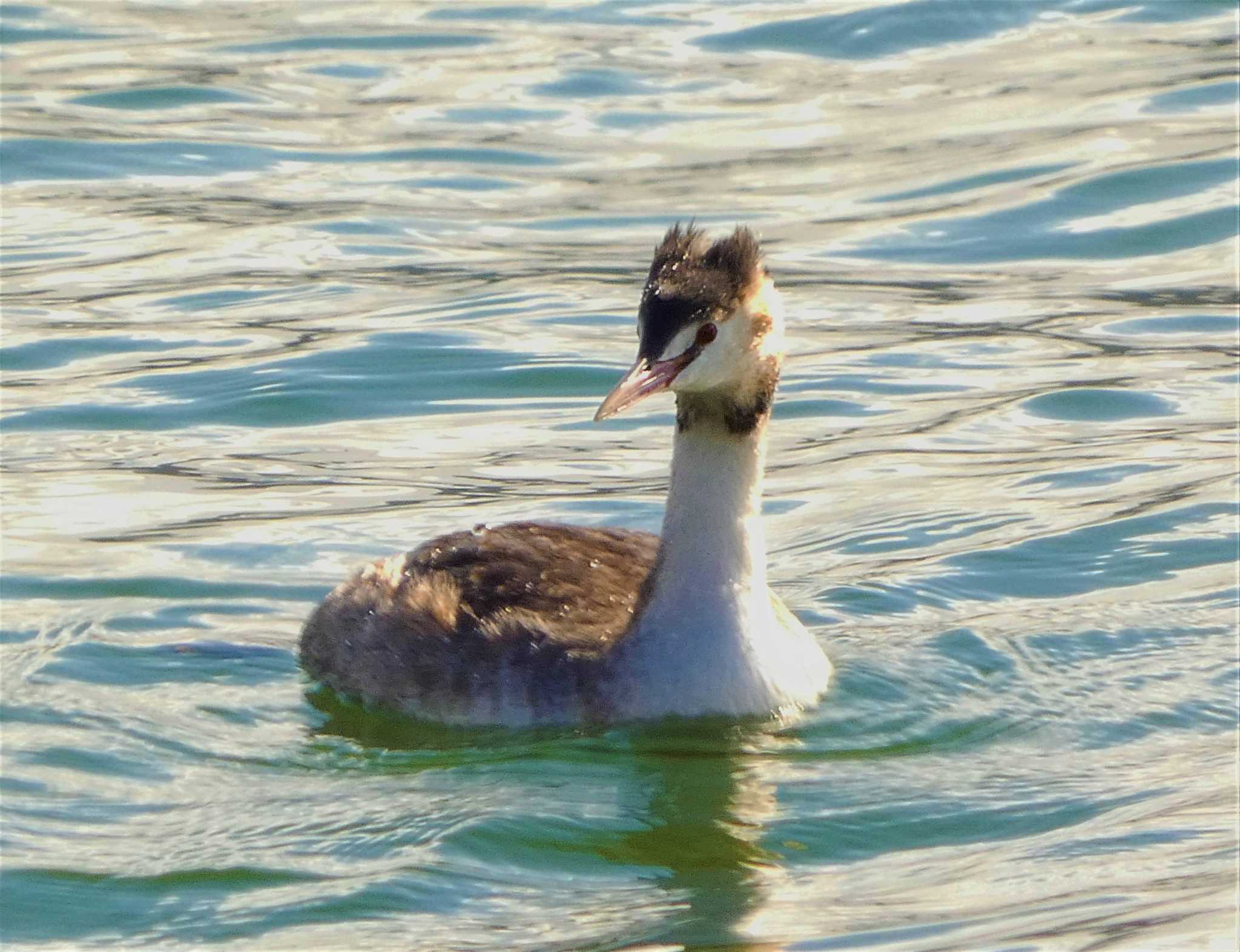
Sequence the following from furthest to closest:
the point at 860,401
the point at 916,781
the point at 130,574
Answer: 1. the point at 860,401
2. the point at 130,574
3. the point at 916,781

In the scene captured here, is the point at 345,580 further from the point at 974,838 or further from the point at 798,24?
the point at 798,24

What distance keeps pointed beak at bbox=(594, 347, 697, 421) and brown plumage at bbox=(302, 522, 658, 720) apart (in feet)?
Answer: 3.21

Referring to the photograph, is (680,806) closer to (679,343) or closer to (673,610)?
(673,610)

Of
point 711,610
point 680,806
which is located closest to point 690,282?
point 711,610

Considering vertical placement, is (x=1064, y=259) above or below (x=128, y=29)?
below

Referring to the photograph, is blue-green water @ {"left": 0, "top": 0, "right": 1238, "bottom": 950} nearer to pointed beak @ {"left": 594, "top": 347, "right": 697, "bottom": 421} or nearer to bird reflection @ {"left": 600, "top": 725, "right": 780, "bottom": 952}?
bird reflection @ {"left": 600, "top": 725, "right": 780, "bottom": 952}

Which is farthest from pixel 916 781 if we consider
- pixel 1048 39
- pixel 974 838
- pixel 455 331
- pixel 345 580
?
pixel 1048 39

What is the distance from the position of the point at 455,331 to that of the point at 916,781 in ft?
20.6

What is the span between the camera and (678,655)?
802 cm

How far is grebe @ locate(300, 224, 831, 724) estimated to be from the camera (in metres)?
7.84

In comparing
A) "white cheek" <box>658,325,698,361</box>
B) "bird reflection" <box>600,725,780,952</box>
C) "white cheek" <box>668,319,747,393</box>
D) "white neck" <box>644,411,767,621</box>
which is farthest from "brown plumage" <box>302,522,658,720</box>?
"white cheek" <box>658,325,698,361</box>

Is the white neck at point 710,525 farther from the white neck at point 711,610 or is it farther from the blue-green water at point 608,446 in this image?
the blue-green water at point 608,446

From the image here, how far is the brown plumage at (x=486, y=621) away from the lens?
26.5 ft

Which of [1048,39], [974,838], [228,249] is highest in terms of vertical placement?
[1048,39]
